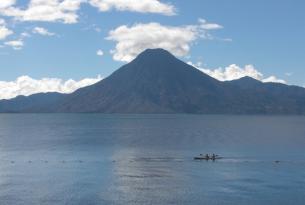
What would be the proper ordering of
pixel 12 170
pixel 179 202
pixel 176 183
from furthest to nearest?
pixel 12 170, pixel 176 183, pixel 179 202

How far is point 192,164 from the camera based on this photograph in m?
181

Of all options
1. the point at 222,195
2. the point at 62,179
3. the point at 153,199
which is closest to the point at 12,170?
the point at 62,179

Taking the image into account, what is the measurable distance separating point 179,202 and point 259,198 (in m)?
20.2

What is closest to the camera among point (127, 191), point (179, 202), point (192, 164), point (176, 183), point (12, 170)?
point (179, 202)

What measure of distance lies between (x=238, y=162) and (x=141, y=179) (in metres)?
54.2

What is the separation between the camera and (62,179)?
146000mm

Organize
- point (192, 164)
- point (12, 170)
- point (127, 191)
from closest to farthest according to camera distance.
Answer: point (127, 191) < point (12, 170) < point (192, 164)

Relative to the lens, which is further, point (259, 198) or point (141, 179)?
point (141, 179)

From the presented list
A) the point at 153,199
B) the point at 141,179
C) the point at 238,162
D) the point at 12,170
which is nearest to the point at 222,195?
the point at 153,199

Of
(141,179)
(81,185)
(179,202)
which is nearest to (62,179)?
(81,185)

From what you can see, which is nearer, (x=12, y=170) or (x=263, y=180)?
(x=263, y=180)

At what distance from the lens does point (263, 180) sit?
145125 millimetres

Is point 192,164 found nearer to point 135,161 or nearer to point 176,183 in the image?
point 135,161

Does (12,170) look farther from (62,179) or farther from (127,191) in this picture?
(127,191)
